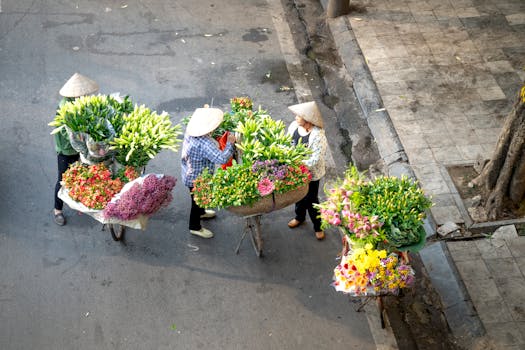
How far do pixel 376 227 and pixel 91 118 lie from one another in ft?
9.61

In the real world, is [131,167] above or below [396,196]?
below

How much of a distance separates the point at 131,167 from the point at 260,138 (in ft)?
4.40

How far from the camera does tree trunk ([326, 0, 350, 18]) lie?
10.0 m

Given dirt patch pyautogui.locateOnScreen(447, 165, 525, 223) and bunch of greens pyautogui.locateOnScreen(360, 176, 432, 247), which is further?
dirt patch pyautogui.locateOnScreen(447, 165, 525, 223)

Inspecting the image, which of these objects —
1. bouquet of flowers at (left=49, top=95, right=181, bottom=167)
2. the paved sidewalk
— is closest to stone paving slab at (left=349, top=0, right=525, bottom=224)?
the paved sidewalk

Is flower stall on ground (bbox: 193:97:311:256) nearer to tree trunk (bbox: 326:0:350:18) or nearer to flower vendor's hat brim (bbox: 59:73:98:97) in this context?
flower vendor's hat brim (bbox: 59:73:98:97)

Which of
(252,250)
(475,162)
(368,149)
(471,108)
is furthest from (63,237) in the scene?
(471,108)

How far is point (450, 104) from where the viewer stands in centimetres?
838

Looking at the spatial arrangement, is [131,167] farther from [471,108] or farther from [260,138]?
[471,108]

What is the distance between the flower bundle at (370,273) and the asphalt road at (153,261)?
0.79 metres

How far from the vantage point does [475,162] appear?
7410 mm

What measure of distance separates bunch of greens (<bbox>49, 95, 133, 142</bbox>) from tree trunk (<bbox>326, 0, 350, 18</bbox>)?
519 cm

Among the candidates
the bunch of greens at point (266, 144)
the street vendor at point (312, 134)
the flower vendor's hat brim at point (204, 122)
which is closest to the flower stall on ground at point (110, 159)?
the flower vendor's hat brim at point (204, 122)

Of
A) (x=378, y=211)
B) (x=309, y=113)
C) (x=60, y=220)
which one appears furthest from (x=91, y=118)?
(x=378, y=211)
